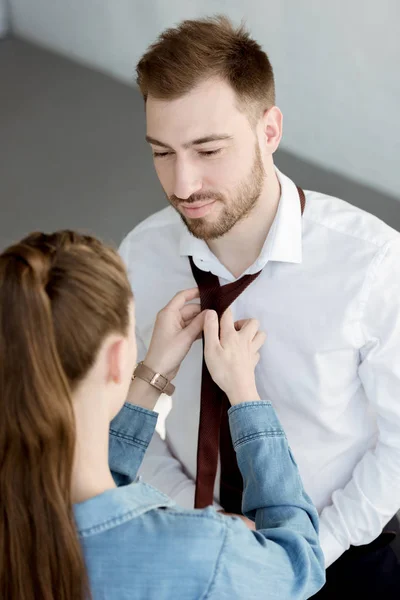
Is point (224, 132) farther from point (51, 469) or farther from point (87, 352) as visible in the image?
point (51, 469)

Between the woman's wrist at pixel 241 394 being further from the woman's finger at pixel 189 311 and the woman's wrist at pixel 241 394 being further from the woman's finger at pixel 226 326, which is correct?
the woman's finger at pixel 189 311

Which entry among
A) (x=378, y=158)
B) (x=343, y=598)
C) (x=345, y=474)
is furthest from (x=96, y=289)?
(x=378, y=158)

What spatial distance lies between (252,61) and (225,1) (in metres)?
1.70

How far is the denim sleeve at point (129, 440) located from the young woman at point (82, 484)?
0.30 metres

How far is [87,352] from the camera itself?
1.00 m

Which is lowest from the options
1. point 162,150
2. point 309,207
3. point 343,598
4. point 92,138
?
point 343,598

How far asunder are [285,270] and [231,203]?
0.19m

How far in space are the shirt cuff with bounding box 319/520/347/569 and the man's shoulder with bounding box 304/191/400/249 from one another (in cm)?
66

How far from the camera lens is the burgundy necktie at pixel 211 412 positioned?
5.28ft

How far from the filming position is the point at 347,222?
1581mm

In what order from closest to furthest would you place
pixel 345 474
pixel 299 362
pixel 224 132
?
1. pixel 224 132
2. pixel 299 362
3. pixel 345 474

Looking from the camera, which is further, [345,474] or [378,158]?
[378,158]

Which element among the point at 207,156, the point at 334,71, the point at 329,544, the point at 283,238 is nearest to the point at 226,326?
the point at 283,238

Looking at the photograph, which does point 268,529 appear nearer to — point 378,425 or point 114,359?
point 114,359
